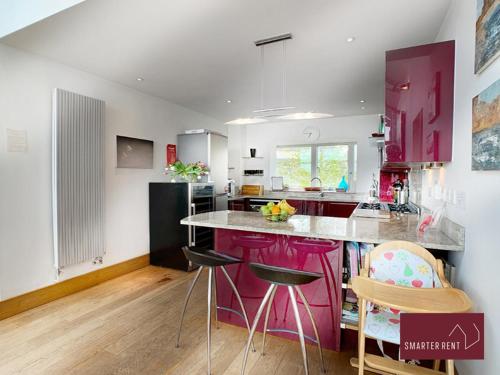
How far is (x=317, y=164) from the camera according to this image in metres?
5.71

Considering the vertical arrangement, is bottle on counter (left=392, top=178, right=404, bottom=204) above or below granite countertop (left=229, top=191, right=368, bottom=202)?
above

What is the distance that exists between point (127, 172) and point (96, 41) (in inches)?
68.7

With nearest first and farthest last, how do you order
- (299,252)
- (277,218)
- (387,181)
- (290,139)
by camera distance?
(299,252), (277,218), (387,181), (290,139)

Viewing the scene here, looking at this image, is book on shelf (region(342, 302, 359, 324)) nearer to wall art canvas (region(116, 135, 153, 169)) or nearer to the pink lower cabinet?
the pink lower cabinet

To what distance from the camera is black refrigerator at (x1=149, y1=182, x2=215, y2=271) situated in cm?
376

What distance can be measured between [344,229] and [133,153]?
308cm

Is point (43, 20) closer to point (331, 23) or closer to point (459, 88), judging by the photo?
point (331, 23)

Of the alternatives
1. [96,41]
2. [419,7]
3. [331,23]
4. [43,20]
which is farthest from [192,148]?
[419,7]

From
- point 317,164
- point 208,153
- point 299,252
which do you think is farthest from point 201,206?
point 317,164

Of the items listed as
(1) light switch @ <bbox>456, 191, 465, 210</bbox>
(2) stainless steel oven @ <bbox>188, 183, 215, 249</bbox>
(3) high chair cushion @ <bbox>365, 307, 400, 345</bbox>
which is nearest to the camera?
(3) high chair cushion @ <bbox>365, 307, 400, 345</bbox>

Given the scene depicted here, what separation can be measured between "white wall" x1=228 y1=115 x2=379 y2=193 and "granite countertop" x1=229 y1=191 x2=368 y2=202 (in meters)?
0.19

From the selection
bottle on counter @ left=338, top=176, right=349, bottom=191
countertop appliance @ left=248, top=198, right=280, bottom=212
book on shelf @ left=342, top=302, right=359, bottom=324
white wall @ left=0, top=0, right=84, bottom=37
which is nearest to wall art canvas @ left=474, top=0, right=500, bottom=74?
book on shelf @ left=342, top=302, right=359, bottom=324

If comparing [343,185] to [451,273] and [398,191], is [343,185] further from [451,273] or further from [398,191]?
[451,273]

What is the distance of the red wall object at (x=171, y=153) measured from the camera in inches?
173
